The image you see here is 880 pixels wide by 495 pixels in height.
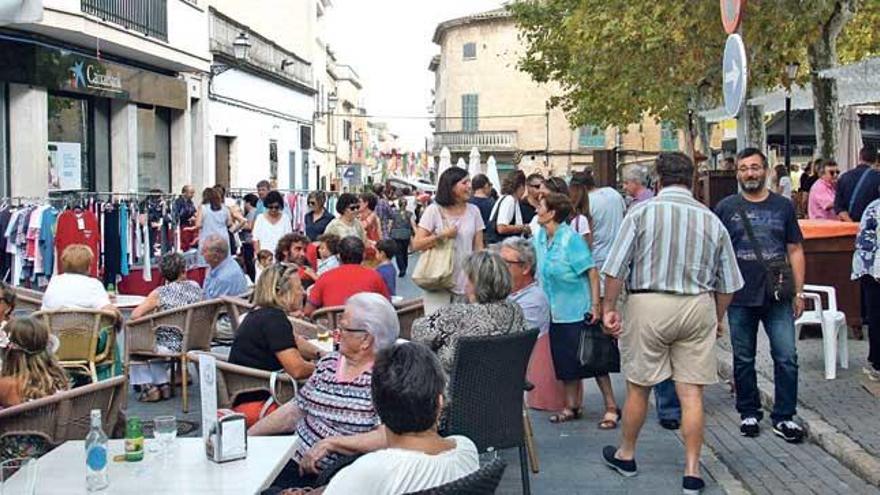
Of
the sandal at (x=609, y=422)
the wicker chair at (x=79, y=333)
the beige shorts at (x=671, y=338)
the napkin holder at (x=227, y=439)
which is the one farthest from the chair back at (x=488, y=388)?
the wicker chair at (x=79, y=333)

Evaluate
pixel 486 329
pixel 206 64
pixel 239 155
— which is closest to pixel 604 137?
pixel 239 155

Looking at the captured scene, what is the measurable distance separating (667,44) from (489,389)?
16.2 m

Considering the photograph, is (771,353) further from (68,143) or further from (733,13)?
(68,143)

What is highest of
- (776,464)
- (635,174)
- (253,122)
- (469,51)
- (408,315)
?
(469,51)

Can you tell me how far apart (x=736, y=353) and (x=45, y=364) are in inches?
173

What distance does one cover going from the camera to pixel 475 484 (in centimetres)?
322

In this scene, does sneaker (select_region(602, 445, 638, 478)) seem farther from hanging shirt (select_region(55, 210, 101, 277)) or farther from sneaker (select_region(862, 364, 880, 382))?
hanging shirt (select_region(55, 210, 101, 277))

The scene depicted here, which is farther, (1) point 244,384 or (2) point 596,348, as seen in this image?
(2) point 596,348

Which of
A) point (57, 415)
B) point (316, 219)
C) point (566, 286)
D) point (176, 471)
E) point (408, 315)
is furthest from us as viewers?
point (316, 219)

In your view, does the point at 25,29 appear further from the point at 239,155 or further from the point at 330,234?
the point at 239,155

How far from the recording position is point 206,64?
24.1m

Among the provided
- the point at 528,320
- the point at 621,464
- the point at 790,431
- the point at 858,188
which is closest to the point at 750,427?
the point at 790,431

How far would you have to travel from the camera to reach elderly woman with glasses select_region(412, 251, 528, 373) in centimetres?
631

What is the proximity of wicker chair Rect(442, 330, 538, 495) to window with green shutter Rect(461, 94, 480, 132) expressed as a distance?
66.0 metres
